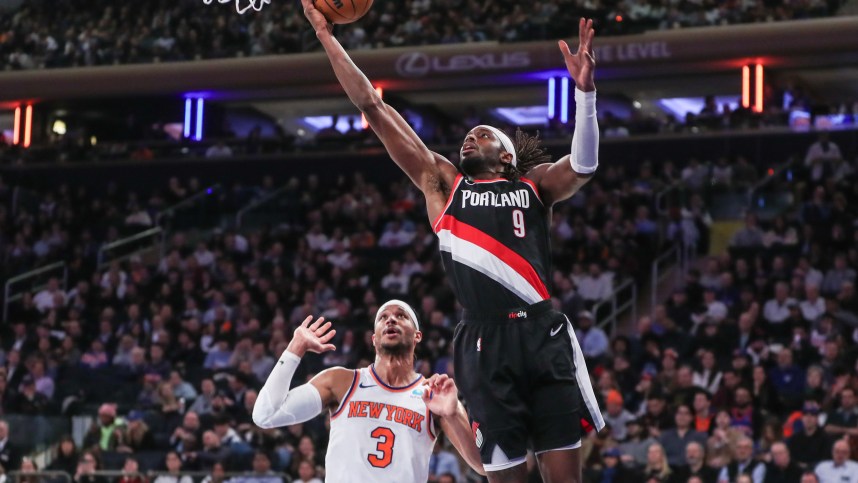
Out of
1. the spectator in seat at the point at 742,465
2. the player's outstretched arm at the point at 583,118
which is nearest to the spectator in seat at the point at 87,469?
the spectator in seat at the point at 742,465

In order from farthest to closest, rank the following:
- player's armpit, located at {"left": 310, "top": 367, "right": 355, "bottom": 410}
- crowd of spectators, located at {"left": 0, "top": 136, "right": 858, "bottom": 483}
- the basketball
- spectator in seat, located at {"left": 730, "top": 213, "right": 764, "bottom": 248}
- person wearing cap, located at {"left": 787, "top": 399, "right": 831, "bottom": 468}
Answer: spectator in seat, located at {"left": 730, "top": 213, "right": 764, "bottom": 248}, crowd of spectators, located at {"left": 0, "top": 136, "right": 858, "bottom": 483}, person wearing cap, located at {"left": 787, "top": 399, "right": 831, "bottom": 468}, player's armpit, located at {"left": 310, "top": 367, "right": 355, "bottom": 410}, the basketball

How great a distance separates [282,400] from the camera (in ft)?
24.8

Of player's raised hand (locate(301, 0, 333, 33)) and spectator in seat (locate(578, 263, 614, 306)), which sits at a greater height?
player's raised hand (locate(301, 0, 333, 33))

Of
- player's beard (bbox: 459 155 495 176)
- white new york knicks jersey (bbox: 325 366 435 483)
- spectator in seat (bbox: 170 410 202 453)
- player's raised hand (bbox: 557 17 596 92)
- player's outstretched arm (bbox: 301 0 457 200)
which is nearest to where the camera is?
player's raised hand (bbox: 557 17 596 92)

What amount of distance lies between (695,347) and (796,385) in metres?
1.78

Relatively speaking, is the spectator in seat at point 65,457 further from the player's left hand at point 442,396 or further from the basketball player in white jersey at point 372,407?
the player's left hand at point 442,396

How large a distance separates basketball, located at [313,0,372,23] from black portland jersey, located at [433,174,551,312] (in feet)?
4.67

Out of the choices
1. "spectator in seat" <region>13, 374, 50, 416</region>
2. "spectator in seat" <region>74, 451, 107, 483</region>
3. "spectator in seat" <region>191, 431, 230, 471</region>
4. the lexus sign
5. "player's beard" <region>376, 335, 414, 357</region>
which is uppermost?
the lexus sign

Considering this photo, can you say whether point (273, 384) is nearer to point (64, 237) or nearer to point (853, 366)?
point (853, 366)

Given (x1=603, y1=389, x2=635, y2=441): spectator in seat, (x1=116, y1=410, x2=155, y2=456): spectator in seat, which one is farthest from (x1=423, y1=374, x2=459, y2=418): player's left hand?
(x1=116, y1=410, x2=155, y2=456): spectator in seat

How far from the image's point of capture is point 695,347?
55.7 feet

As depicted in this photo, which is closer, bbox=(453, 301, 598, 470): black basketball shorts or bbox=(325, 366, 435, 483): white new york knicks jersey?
bbox=(453, 301, 598, 470): black basketball shorts

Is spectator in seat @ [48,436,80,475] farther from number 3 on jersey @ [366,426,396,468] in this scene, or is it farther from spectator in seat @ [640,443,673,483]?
number 3 on jersey @ [366,426,396,468]

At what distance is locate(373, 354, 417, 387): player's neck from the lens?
8.10m
